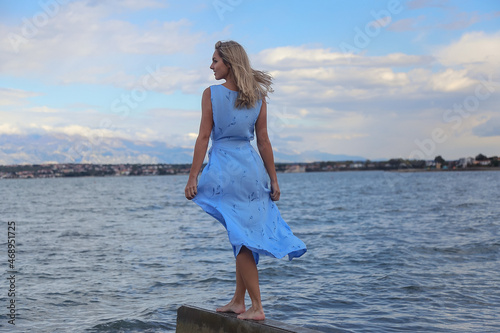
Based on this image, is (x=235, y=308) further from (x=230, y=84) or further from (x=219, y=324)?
(x=230, y=84)

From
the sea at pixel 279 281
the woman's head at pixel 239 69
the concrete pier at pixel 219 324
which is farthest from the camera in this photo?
the sea at pixel 279 281

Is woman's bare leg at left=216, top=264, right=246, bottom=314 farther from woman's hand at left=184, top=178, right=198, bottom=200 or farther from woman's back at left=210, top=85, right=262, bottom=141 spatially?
woman's back at left=210, top=85, right=262, bottom=141

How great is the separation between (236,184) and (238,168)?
0.44 feet

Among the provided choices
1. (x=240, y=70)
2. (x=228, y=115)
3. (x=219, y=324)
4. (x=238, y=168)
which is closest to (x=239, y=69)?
(x=240, y=70)

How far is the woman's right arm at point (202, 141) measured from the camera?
4.59 m

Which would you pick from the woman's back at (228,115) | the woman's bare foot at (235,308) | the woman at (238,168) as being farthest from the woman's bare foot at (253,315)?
the woman's back at (228,115)

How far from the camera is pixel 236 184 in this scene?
4.63m

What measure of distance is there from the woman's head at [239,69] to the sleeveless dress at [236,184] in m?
0.08

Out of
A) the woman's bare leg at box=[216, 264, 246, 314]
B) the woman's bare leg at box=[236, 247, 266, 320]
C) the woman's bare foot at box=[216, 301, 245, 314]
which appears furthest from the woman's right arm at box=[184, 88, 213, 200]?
the woman's bare foot at box=[216, 301, 245, 314]

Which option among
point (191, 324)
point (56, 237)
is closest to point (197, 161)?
point (191, 324)

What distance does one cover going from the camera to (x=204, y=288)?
11.5 metres

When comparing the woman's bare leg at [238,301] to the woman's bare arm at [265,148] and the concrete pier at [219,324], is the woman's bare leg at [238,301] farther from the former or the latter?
the woman's bare arm at [265,148]

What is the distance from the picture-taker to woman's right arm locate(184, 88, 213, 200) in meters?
4.59

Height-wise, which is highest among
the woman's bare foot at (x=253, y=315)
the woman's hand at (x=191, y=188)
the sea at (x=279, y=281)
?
the woman's hand at (x=191, y=188)
